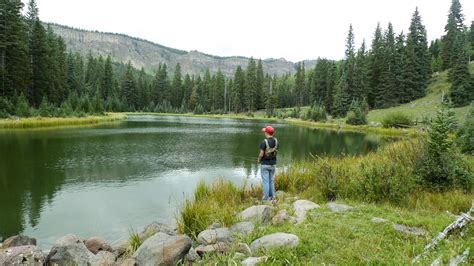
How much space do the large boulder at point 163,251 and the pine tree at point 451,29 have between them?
78256 millimetres

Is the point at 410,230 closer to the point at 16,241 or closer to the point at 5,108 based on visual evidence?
the point at 16,241

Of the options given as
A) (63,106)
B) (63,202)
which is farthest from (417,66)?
(63,202)

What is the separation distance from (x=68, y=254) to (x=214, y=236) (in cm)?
284

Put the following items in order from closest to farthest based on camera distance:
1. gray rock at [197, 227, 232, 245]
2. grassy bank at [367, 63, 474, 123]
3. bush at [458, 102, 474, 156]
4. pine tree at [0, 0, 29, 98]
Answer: gray rock at [197, 227, 232, 245], bush at [458, 102, 474, 156], pine tree at [0, 0, 29, 98], grassy bank at [367, 63, 474, 123]

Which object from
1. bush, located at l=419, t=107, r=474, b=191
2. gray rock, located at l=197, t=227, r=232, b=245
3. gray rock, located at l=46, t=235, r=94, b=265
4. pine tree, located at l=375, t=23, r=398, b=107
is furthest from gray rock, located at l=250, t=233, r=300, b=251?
pine tree, located at l=375, t=23, r=398, b=107

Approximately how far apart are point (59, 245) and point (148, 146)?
21343 mm

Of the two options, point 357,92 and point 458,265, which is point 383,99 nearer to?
point 357,92

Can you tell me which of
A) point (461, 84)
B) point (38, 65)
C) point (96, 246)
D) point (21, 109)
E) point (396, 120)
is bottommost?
point (96, 246)

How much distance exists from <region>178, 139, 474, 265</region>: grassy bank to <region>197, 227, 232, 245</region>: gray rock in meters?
0.42

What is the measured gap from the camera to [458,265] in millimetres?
4012

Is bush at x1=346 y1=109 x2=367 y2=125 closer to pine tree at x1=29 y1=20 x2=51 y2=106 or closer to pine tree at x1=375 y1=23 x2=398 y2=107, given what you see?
pine tree at x1=375 y1=23 x2=398 y2=107

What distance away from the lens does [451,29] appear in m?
72.2

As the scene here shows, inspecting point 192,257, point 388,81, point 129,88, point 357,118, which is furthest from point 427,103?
point 129,88

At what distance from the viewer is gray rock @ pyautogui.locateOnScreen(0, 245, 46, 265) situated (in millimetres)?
5857
